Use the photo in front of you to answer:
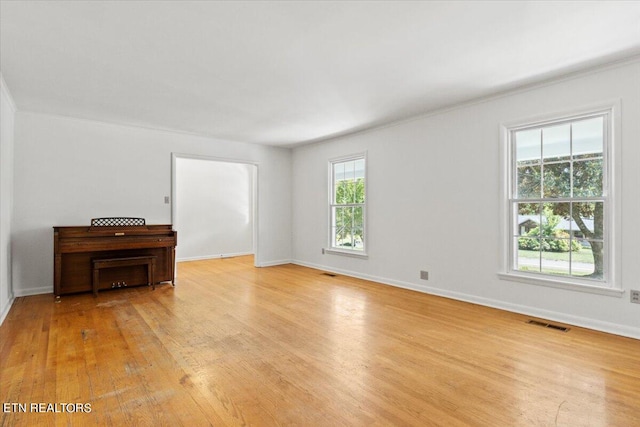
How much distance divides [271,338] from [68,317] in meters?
2.19

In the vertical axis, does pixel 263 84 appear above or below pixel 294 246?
above

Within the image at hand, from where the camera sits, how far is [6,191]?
370 centimetres

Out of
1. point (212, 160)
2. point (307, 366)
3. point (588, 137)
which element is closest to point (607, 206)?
point (588, 137)

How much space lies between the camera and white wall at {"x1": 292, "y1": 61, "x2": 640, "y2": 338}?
2.90m

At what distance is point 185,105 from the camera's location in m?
4.07

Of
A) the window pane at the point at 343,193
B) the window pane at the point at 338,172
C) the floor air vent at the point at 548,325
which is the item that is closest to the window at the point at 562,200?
the floor air vent at the point at 548,325

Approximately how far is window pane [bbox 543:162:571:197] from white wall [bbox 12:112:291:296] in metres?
4.80

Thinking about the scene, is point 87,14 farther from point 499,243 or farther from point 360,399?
point 499,243

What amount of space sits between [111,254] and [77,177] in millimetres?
1148

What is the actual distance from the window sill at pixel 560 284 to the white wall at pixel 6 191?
200 inches

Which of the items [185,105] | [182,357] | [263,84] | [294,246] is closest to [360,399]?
[182,357]

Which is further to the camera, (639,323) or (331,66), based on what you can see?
(331,66)

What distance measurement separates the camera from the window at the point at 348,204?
5.52 m

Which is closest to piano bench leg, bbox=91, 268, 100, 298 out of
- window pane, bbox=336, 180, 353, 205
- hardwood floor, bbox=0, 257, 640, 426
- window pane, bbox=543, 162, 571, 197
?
hardwood floor, bbox=0, 257, 640, 426
